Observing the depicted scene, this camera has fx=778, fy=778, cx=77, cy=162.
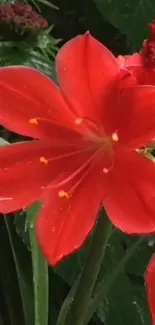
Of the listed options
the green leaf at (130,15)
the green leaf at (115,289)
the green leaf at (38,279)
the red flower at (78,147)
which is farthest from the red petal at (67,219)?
the green leaf at (130,15)

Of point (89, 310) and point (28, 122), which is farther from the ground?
point (28, 122)

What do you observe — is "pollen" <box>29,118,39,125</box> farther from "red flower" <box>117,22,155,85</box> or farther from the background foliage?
the background foliage

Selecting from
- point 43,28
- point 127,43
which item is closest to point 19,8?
point 43,28

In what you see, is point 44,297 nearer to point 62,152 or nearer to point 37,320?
point 37,320

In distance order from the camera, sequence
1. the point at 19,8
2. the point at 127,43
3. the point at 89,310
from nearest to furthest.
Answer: the point at 89,310 < the point at 19,8 < the point at 127,43

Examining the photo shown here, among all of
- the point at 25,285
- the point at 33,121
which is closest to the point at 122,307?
the point at 25,285

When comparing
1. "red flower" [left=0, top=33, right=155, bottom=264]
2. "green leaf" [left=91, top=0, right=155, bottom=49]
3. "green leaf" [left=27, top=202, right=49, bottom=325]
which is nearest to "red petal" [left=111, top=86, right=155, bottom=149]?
"red flower" [left=0, top=33, right=155, bottom=264]
